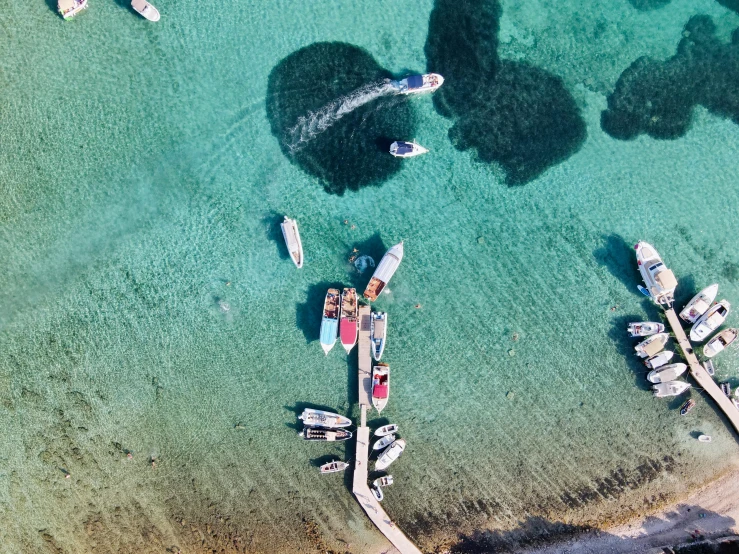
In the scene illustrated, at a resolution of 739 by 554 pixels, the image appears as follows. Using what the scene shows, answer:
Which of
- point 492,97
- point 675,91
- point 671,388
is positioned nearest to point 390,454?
point 671,388

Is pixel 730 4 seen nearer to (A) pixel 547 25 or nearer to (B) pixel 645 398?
(A) pixel 547 25

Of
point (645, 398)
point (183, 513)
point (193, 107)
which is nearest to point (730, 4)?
point (645, 398)

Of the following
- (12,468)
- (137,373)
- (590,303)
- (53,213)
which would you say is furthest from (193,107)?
(590,303)

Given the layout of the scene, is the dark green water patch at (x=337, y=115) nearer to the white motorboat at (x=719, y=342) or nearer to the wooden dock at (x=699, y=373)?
the wooden dock at (x=699, y=373)

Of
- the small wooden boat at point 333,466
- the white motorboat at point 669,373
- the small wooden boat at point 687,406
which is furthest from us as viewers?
the small wooden boat at point 333,466

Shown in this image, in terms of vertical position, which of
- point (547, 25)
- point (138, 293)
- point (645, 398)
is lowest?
point (645, 398)

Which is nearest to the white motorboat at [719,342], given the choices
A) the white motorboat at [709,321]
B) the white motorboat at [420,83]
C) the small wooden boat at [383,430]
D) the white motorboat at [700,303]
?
the white motorboat at [709,321]

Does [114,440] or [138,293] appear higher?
[138,293]

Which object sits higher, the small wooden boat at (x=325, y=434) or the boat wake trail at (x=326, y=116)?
the boat wake trail at (x=326, y=116)
